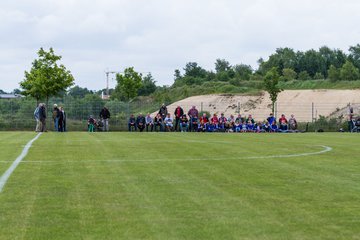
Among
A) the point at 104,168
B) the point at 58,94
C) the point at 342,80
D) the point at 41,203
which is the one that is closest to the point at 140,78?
the point at 58,94

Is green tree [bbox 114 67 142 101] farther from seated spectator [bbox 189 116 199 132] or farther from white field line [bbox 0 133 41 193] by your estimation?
white field line [bbox 0 133 41 193]

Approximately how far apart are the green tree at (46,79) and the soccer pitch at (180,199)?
33.4m

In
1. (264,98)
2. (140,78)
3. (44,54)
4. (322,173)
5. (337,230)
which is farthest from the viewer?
(264,98)

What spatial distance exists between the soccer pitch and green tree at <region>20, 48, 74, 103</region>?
110 ft

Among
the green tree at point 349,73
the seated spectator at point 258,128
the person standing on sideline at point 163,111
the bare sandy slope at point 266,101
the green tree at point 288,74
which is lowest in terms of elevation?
the seated spectator at point 258,128

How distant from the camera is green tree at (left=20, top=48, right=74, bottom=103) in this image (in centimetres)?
4794

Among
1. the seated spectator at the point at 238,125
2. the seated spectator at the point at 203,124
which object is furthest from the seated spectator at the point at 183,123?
the seated spectator at the point at 238,125

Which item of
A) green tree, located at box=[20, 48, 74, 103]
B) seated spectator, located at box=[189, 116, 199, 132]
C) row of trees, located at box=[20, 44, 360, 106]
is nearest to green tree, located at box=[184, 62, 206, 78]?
row of trees, located at box=[20, 44, 360, 106]

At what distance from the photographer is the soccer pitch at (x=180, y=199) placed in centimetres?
678

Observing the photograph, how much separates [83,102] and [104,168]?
37.0 metres

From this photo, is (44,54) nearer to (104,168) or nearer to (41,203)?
(104,168)

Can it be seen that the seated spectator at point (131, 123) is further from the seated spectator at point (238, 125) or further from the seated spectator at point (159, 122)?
the seated spectator at point (238, 125)

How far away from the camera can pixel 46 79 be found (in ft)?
157

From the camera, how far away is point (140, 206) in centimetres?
825
